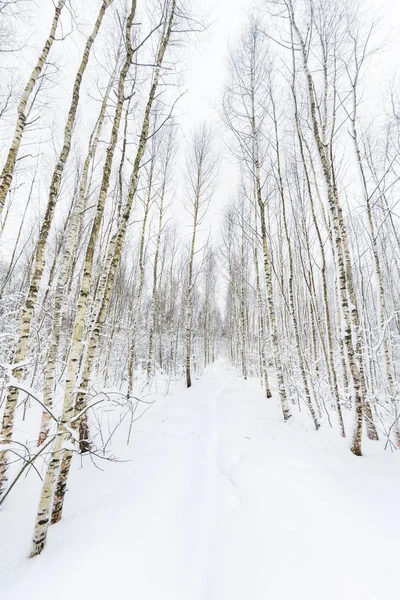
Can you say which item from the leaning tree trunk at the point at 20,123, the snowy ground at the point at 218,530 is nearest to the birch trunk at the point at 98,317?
the snowy ground at the point at 218,530

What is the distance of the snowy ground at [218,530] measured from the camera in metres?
1.49

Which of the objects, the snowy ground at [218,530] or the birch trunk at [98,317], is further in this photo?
the birch trunk at [98,317]

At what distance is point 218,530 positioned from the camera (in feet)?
Answer: 6.88

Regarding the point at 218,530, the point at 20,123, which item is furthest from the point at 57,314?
the point at 218,530

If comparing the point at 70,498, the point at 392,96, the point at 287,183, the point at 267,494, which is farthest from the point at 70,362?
the point at 392,96

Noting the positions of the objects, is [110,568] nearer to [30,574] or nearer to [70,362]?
[30,574]

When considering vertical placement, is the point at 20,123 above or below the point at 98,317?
above

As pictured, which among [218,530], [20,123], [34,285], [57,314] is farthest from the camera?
[57,314]

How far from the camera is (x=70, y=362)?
2094 millimetres

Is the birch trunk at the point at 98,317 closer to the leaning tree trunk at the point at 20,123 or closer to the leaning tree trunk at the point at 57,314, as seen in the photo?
the leaning tree trunk at the point at 57,314

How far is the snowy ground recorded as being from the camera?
149 centimetres

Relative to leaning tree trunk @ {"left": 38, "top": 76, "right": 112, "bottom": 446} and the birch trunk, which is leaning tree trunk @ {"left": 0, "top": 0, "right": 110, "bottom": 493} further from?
the birch trunk

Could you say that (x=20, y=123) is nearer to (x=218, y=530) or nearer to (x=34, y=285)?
(x=34, y=285)

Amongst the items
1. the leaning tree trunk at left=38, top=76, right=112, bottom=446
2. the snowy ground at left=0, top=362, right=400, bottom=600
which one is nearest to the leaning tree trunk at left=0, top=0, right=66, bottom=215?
the leaning tree trunk at left=38, top=76, right=112, bottom=446
